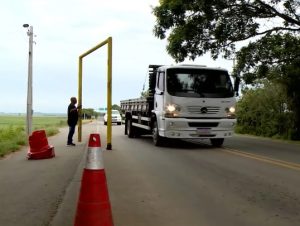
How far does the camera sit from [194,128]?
17344 mm

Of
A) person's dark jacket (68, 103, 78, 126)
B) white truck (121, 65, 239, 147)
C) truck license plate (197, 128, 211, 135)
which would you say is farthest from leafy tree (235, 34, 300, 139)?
person's dark jacket (68, 103, 78, 126)

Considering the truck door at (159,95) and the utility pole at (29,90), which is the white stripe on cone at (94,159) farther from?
the utility pole at (29,90)

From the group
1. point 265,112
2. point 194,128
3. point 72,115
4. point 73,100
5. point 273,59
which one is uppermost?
point 273,59

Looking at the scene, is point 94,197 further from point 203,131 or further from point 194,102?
point 203,131

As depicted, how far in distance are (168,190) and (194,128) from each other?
832cm

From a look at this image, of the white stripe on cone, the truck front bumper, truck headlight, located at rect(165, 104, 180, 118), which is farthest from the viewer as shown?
the truck front bumper

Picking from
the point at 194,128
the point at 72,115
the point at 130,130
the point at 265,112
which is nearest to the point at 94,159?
the point at 194,128

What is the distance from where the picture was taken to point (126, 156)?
50.1ft

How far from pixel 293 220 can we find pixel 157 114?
11603 mm

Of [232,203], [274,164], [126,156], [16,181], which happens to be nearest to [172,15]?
[126,156]

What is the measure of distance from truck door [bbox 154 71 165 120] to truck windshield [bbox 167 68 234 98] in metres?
0.33

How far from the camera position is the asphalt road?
7.07m

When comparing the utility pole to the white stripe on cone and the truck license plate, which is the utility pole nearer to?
the truck license plate

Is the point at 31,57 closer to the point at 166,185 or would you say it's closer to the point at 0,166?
the point at 0,166
